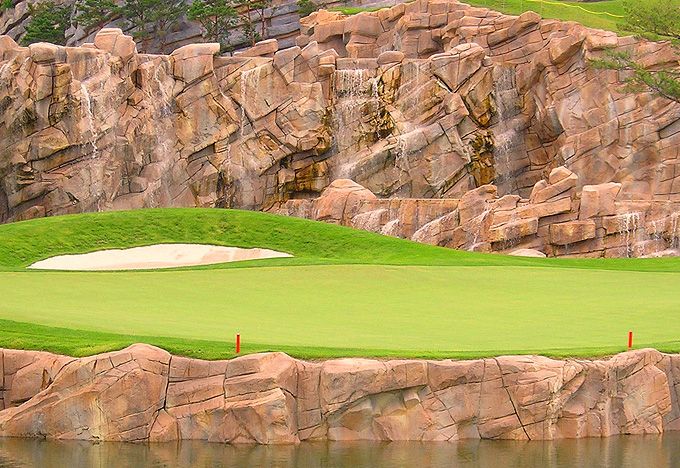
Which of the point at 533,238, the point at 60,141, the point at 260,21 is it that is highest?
the point at 260,21

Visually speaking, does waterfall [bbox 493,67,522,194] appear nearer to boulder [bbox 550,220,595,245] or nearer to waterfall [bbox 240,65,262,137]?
waterfall [bbox 240,65,262,137]

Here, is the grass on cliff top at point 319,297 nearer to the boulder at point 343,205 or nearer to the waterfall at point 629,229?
the waterfall at point 629,229

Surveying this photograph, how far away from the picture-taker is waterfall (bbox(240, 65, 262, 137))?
180ft

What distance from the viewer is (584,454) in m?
18.7

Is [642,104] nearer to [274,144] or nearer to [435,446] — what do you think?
[274,144]

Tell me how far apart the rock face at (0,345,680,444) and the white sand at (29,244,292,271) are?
57.1ft

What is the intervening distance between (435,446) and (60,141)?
35865 millimetres

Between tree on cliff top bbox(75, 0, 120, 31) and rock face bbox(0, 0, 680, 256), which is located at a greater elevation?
tree on cliff top bbox(75, 0, 120, 31)

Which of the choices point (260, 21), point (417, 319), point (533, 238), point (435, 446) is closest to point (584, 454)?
point (435, 446)

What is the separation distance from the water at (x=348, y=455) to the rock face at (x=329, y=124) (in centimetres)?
2962

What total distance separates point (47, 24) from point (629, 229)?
148 ft

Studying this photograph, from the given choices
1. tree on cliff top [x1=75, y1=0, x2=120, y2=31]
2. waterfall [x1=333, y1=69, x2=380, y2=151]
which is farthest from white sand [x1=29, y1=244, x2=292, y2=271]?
tree on cliff top [x1=75, y1=0, x2=120, y2=31]

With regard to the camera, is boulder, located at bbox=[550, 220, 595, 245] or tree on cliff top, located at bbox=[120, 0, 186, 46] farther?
tree on cliff top, located at bbox=[120, 0, 186, 46]

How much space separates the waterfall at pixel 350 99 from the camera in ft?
183
